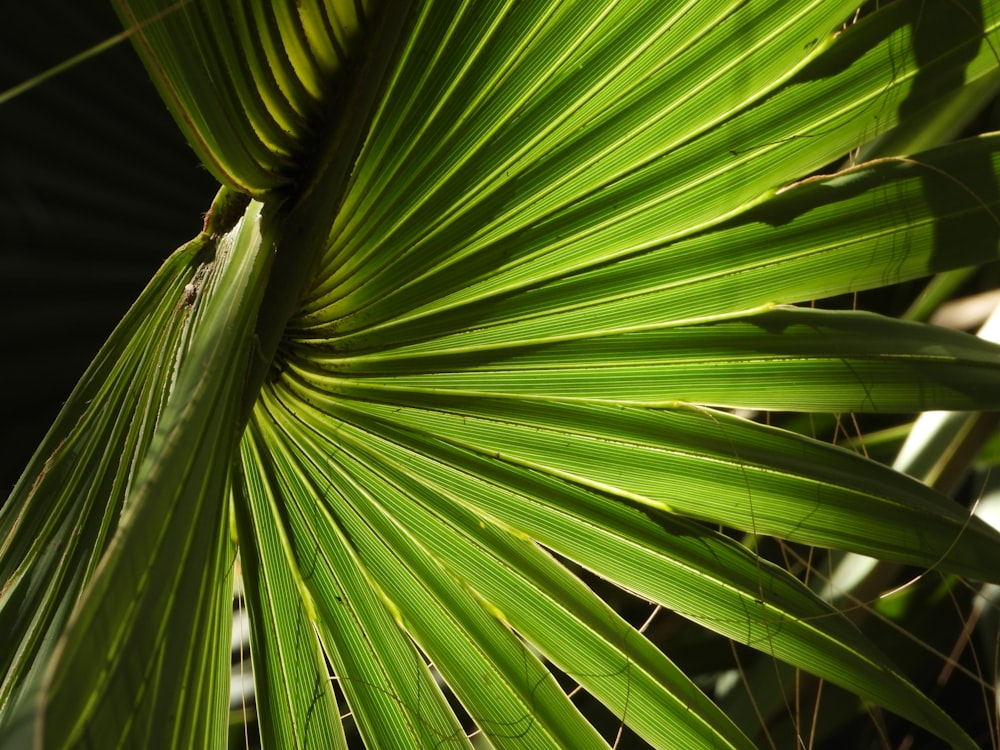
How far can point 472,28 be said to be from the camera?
0.41 meters

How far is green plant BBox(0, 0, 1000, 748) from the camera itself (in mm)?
378

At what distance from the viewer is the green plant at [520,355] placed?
0.38 m

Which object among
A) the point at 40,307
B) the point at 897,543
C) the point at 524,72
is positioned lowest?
the point at 40,307

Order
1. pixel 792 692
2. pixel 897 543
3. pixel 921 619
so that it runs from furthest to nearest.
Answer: pixel 921 619
pixel 792 692
pixel 897 543

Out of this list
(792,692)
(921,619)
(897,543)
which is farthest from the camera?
(921,619)

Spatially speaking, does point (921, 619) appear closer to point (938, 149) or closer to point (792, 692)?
point (792, 692)

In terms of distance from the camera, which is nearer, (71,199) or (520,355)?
(520,355)

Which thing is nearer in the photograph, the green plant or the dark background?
the green plant

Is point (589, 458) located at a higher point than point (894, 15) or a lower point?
lower

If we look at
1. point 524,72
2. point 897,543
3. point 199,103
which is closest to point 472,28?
point 524,72

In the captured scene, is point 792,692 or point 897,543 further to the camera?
point 792,692

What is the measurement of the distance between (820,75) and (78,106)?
2.61ft

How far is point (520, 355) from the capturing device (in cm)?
49

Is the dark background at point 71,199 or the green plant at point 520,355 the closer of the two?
the green plant at point 520,355
